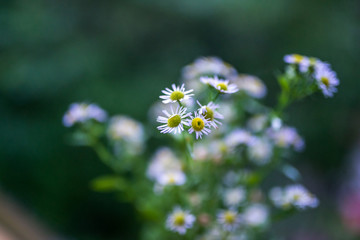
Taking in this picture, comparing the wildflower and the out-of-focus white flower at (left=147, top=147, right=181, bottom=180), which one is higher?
the wildflower

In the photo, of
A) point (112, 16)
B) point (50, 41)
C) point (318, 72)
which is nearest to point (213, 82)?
point (318, 72)

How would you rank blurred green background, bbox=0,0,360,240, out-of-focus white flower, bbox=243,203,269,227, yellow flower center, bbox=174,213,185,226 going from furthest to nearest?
blurred green background, bbox=0,0,360,240, out-of-focus white flower, bbox=243,203,269,227, yellow flower center, bbox=174,213,185,226

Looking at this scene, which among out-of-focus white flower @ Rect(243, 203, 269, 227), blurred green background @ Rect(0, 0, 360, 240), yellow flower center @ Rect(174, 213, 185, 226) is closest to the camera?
yellow flower center @ Rect(174, 213, 185, 226)

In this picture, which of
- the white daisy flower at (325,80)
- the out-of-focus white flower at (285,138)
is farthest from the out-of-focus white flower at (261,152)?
the white daisy flower at (325,80)

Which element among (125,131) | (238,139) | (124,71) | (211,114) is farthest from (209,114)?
(124,71)

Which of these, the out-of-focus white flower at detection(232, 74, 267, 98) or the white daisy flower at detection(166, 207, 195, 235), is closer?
the white daisy flower at detection(166, 207, 195, 235)

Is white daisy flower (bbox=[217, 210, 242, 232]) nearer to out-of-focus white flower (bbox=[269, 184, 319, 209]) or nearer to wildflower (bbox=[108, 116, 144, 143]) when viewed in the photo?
out-of-focus white flower (bbox=[269, 184, 319, 209])

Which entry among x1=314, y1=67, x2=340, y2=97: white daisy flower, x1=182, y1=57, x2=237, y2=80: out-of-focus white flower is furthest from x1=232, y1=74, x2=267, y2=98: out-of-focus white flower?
x1=314, y1=67, x2=340, y2=97: white daisy flower
